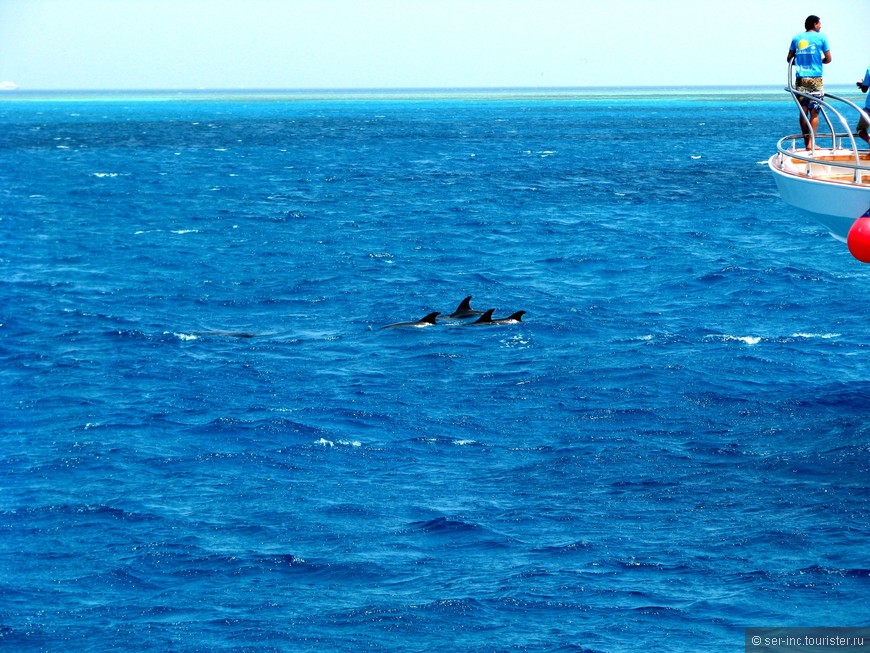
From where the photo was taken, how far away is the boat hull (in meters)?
20.5

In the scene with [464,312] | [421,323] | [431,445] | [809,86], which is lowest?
[431,445]

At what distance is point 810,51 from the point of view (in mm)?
23578

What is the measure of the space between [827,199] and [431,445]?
30.5 feet

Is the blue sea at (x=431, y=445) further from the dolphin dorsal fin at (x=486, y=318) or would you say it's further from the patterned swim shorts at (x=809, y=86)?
the patterned swim shorts at (x=809, y=86)

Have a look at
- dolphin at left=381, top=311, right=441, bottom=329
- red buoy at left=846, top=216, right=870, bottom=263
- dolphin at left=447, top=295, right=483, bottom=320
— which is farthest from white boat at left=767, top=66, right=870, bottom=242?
dolphin at left=447, top=295, right=483, bottom=320

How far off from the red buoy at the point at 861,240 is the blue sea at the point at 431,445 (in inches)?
184

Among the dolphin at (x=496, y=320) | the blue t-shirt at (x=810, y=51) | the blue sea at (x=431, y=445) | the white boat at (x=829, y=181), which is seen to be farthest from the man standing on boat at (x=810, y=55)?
the dolphin at (x=496, y=320)

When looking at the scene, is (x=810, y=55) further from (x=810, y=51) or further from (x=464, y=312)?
(x=464, y=312)

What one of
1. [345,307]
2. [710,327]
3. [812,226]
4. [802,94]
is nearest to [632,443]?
[802,94]

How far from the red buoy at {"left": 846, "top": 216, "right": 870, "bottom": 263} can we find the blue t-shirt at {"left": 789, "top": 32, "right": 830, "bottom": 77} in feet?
17.7

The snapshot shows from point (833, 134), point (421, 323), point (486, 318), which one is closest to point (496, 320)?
point (486, 318)

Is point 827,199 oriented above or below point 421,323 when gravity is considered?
above

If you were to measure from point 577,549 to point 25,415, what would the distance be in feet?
46.8

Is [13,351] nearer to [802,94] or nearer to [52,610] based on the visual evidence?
[52,610]
